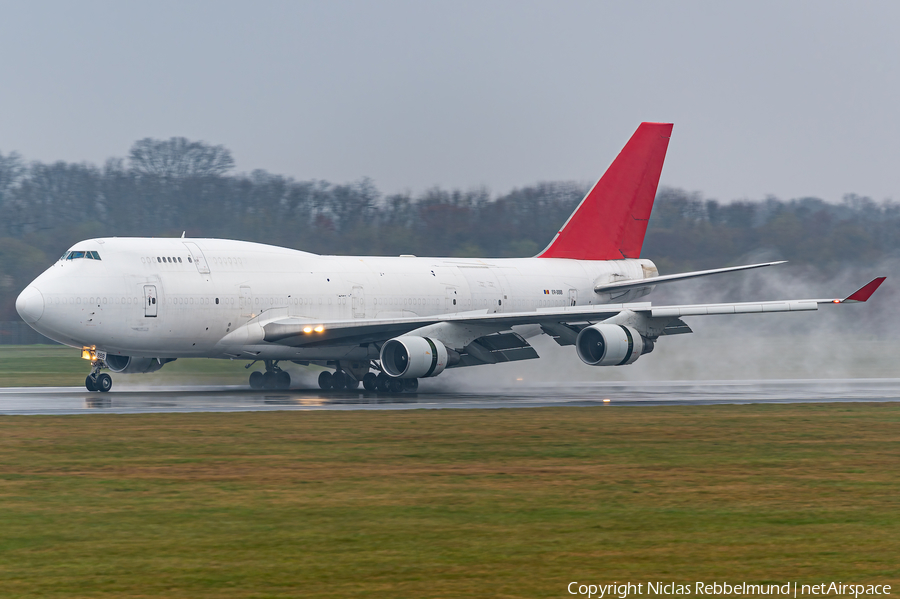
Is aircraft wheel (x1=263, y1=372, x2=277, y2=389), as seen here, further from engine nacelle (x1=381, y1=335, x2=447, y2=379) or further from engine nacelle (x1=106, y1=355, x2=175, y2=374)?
engine nacelle (x1=381, y1=335, x2=447, y2=379)

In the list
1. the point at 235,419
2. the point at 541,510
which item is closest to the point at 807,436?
the point at 541,510

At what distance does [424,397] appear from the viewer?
90.0 ft

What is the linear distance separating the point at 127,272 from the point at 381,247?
23.4m

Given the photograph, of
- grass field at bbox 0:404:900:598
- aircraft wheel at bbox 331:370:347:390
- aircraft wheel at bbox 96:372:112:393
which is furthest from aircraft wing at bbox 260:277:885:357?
grass field at bbox 0:404:900:598

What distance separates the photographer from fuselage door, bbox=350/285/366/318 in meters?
30.9

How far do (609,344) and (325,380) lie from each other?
8393 millimetres

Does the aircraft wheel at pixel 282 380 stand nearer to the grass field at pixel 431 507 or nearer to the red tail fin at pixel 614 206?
the red tail fin at pixel 614 206

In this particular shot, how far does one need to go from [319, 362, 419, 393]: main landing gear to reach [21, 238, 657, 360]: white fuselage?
1146 mm

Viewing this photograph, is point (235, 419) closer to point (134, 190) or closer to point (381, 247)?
point (381, 247)

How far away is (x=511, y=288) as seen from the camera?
114ft

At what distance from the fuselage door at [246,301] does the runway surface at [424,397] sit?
2042 millimetres

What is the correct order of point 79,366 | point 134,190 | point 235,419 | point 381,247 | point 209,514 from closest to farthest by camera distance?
point 209,514, point 235,419, point 79,366, point 381,247, point 134,190

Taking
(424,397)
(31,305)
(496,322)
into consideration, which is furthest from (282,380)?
(31,305)

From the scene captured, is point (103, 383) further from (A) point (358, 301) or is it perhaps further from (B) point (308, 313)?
(A) point (358, 301)
